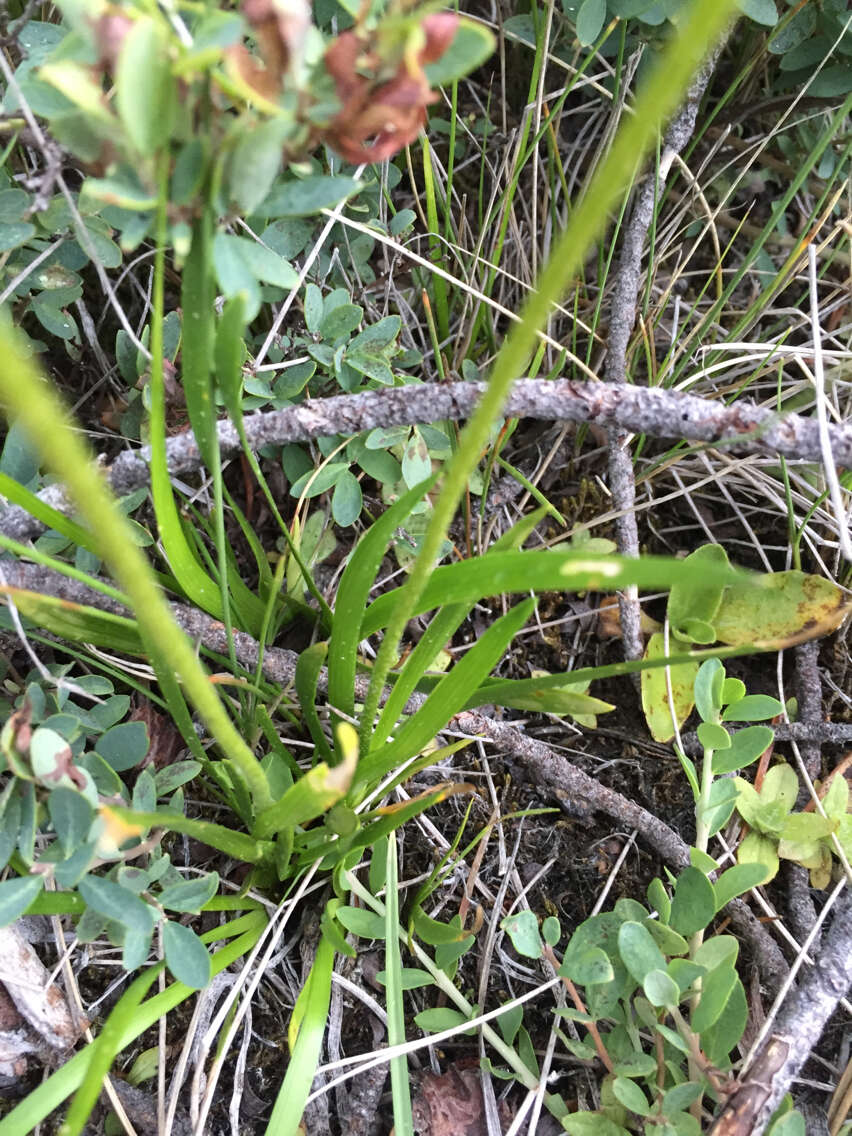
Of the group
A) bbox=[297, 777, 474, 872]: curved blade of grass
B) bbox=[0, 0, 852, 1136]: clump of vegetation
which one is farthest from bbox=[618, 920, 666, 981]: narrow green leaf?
bbox=[297, 777, 474, 872]: curved blade of grass

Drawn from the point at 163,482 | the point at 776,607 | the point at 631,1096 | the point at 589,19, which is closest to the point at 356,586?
the point at 163,482

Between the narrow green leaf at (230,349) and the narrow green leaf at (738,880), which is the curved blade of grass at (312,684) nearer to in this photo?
the narrow green leaf at (230,349)

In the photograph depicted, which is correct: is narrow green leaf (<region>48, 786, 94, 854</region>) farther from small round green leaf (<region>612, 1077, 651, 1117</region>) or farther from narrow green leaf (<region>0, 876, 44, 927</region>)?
small round green leaf (<region>612, 1077, 651, 1117</region>)

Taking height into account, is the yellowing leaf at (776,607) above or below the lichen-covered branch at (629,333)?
below

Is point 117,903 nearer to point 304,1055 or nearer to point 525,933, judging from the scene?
point 304,1055

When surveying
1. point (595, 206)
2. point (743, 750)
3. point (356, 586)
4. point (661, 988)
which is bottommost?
point (661, 988)

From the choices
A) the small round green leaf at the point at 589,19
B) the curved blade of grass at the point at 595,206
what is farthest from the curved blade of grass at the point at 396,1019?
the small round green leaf at the point at 589,19

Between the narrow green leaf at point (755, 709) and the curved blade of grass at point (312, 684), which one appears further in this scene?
the narrow green leaf at point (755, 709)
